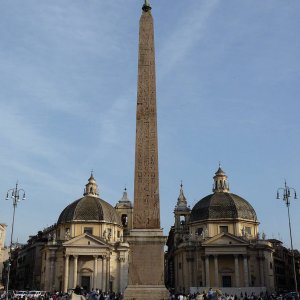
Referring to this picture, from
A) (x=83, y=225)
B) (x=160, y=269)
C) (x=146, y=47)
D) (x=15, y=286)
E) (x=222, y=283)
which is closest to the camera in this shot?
(x=160, y=269)

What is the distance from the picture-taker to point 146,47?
21.2 m

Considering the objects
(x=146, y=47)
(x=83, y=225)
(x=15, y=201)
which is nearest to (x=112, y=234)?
(x=83, y=225)

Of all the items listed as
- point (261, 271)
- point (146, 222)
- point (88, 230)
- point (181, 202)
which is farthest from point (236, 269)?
point (146, 222)

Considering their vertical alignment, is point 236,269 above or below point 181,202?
below

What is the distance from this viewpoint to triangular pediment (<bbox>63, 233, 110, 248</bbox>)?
48.1 m

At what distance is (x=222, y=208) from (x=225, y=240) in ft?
13.2

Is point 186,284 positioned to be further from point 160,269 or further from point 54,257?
point 160,269

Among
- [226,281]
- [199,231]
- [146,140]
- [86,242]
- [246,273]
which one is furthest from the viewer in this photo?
[199,231]

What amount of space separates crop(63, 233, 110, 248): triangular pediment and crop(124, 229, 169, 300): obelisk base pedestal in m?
30.3

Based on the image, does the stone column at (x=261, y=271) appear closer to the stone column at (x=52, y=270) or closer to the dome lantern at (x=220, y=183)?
the dome lantern at (x=220, y=183)

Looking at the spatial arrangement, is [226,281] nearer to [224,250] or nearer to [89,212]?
[224,250]

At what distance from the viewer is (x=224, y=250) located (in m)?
47.7

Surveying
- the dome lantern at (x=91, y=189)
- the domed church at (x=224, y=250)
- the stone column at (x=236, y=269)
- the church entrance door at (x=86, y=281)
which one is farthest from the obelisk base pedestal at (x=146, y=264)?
the dome lantern at (x=91, y=189)

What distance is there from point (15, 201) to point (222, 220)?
87.8ft
